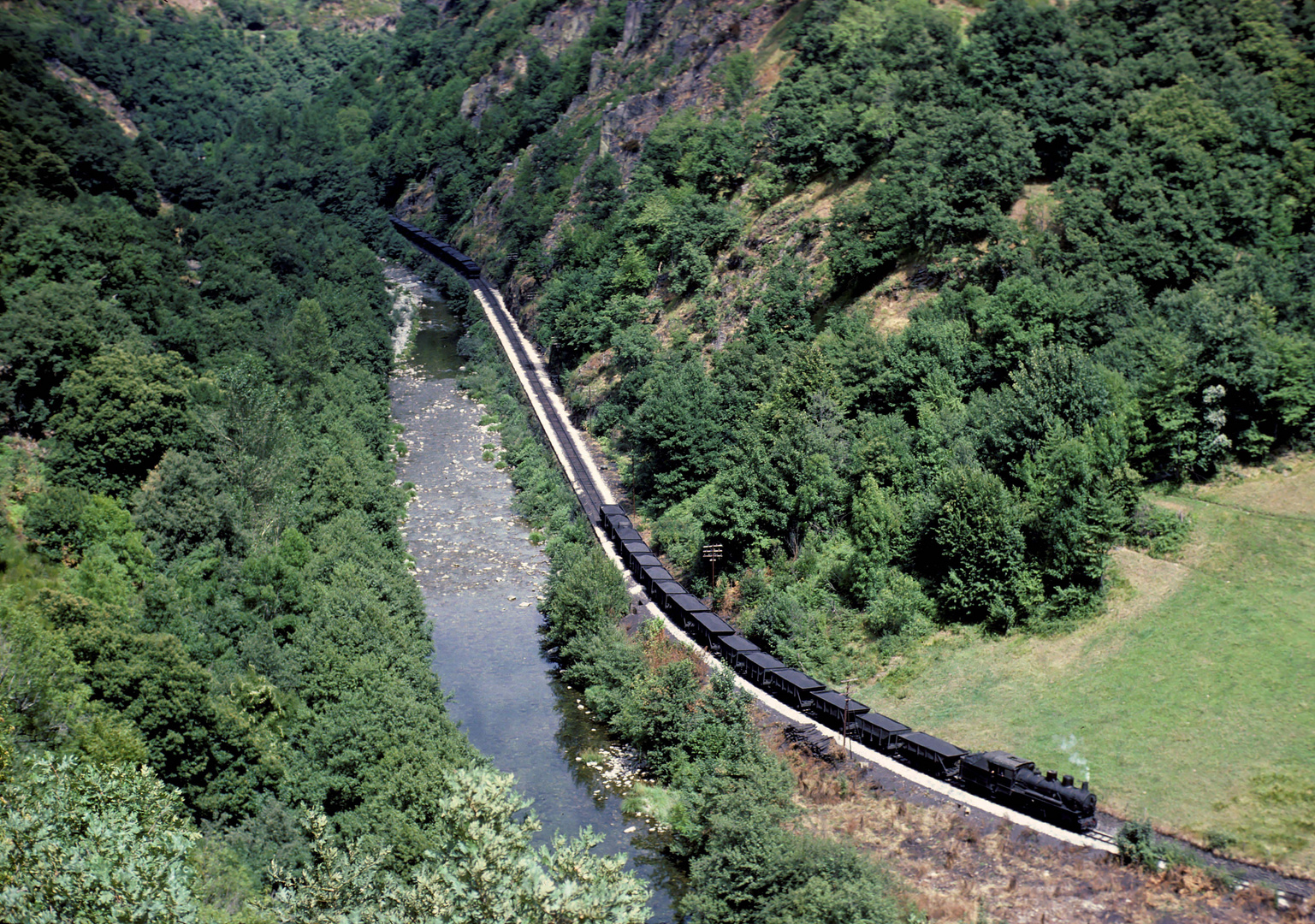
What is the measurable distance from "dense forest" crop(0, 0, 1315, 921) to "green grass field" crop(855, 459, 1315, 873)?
83.7 inches

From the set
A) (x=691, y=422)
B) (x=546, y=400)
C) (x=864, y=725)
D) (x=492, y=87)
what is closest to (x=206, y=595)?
(x=691, y=422)

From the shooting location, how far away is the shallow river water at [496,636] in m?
48.4

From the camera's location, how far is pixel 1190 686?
153ft

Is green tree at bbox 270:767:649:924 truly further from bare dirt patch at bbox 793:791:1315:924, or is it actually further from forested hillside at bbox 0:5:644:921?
bare dirt patch at bbox 793:791:1315:924

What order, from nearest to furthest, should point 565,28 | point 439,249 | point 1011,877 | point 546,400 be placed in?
point 1011,877
point 546,400
point 439,249
point 565,28

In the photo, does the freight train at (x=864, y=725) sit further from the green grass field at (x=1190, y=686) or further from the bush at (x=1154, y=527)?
the bush at (x=1154, y=527)

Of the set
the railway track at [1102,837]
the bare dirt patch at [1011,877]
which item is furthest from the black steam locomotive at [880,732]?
the bare dirt patch at [1011,877]

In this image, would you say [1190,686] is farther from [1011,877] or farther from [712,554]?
[712,554]

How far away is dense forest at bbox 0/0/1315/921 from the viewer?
3931 centimetres

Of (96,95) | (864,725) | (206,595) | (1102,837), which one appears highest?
(1102,837)

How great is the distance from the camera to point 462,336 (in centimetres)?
12281

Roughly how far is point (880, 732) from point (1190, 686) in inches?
512

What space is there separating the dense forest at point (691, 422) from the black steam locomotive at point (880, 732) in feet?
8.31

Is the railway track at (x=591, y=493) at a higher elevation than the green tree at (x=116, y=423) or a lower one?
higher
